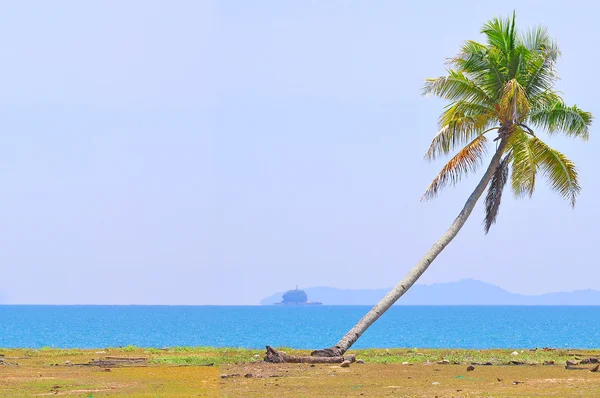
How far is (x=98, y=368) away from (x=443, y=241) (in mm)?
12922

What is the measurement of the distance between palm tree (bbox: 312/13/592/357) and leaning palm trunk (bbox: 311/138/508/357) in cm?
4

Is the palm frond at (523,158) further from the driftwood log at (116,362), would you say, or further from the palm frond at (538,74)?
the driftwood log at (116,362)

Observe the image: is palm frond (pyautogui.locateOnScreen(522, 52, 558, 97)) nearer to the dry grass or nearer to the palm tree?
→ the palm tree

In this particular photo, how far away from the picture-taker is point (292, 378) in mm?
24172

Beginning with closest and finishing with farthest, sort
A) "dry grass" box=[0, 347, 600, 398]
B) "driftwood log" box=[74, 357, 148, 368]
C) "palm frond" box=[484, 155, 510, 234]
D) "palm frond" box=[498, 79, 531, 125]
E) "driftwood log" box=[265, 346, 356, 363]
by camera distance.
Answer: "dry grass" box=[0, 347, 600, 398]
"driftwood log" box=[74, 357, 148, 368]
"driftwood log" box=[265, 346, 356, 363]
"palm frond" box=[498, 79, 531, 125]
"palm frond" box=[484, 155, 510, 234]

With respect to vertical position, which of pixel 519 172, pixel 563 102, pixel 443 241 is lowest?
pixel 443 241

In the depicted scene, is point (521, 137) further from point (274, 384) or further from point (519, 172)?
point (274, 384)

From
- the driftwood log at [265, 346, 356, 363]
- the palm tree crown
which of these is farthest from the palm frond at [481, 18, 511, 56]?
the driftwood log at [265, 346, 356, 363]

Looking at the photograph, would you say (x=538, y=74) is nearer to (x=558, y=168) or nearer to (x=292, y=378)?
(x=558, y=168)

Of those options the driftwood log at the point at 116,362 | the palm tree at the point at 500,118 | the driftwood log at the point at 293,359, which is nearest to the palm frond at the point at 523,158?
the palm tree at the point at 500,118

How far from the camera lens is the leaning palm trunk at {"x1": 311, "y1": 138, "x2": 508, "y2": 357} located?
102 ft

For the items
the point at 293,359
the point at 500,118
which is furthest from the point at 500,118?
the point at 293,359

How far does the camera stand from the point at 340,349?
30.0m

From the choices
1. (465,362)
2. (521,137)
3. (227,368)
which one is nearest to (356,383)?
(227,368)
